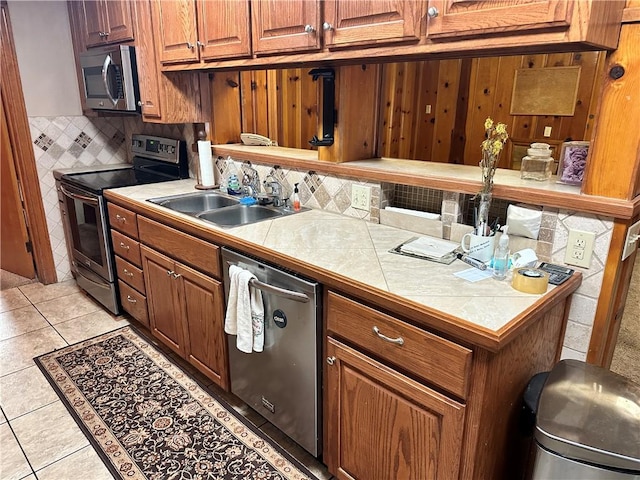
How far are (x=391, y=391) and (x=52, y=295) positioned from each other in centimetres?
306

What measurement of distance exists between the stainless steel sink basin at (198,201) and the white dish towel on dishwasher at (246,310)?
832 millimetres

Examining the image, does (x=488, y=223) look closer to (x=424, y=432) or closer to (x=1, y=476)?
(x=424, y=432)

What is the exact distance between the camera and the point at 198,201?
263 centimetres

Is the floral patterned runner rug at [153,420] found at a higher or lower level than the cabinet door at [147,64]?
lower

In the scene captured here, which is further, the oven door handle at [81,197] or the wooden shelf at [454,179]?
the oven door handle at [81,197]

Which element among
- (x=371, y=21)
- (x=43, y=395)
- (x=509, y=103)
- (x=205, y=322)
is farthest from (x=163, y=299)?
(x=509, y=103)

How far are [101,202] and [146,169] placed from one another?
0.67 m

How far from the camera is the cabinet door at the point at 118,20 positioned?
2584mm

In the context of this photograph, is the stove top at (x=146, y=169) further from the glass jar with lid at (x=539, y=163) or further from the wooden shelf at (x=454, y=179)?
the glass jar with lid at (x=539, y=163)

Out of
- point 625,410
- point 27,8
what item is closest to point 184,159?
point 27,8

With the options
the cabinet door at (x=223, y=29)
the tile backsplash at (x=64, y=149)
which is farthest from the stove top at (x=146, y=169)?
the cabinet door at (x=223, y=29)

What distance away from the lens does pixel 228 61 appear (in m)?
2.07

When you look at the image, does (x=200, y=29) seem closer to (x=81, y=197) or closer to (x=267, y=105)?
(x=81, y=197)

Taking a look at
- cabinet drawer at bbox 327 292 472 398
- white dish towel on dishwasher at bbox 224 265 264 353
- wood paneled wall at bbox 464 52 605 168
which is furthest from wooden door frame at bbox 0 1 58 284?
wood paneled wall at bbox 464 52 605 168
